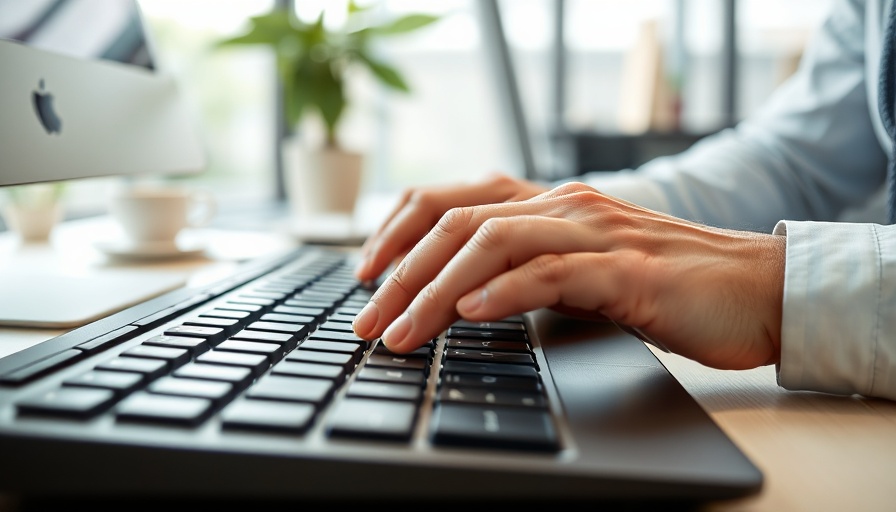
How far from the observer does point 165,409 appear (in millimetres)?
256

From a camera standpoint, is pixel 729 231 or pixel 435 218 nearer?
pixel 729 231

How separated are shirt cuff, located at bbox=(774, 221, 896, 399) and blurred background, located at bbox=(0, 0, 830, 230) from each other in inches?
61.6

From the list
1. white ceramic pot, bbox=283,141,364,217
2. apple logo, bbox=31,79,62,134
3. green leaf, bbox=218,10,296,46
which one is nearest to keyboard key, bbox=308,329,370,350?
apple logo, bbox=31,79,62,134

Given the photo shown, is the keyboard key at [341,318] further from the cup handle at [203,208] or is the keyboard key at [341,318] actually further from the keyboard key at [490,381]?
the cup handle at [203,208]

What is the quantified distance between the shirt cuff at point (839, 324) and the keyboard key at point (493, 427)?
0.20 meters

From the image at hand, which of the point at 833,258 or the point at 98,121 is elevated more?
the point at 98,121

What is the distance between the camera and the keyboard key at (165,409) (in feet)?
0.82

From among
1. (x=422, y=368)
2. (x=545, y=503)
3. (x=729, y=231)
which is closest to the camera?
(x=545, y=503)

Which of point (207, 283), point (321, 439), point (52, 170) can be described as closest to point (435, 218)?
point (207, 283)

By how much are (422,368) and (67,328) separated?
25 centimetres

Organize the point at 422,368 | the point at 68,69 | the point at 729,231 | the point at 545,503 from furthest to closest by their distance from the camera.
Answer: the point at 68,69 < the point at 729,231 < the point at 422,368 < the point at 545,503

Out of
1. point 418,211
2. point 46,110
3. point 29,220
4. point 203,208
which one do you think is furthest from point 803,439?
point 29,220

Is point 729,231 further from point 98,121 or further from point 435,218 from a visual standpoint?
point 98,121

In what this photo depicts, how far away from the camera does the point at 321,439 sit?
25 cm
